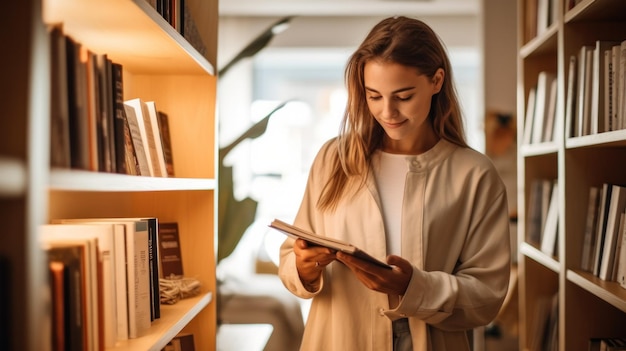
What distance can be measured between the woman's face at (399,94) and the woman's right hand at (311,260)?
34cm

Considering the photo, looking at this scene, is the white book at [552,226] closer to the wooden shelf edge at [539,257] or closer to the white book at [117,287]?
the wooden shelf edge at [539,257]

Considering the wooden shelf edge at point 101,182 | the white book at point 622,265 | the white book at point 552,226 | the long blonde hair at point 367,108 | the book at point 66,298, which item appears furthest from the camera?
the white book at point 552,226

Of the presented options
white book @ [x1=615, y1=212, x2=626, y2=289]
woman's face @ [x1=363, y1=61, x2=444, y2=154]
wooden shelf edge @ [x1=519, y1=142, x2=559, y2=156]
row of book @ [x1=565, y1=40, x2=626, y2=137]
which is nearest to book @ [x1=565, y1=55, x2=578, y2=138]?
row of book @ [x1=565, y1=40, x2=626, y2=137]

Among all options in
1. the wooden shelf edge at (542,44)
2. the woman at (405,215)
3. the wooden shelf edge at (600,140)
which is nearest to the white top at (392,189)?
the woman at (405,215)

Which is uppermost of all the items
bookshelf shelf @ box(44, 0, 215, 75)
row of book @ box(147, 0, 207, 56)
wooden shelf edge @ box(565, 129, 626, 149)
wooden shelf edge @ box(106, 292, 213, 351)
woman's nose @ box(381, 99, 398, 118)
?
row of book @ box(147, 0, 207, 56)

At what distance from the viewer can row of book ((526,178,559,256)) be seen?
2.16 metres

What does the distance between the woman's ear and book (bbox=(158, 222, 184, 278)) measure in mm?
842

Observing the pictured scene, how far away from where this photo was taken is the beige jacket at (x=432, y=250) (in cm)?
146

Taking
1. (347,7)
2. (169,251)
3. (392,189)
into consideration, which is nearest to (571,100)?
(392,189)

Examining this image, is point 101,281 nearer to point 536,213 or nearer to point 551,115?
point 551,115

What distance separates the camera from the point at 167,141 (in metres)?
1.74

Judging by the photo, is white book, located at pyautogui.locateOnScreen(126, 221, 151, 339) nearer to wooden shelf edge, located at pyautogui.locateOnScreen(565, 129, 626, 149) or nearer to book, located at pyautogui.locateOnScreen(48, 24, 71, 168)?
book, located at pyautogui.locateOnScreen(48, 24, 71, 168)

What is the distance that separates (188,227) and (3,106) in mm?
1178

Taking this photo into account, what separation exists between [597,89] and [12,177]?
4.95 ft
